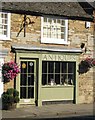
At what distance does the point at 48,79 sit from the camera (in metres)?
21.2

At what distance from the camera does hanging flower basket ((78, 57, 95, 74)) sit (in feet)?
72.2

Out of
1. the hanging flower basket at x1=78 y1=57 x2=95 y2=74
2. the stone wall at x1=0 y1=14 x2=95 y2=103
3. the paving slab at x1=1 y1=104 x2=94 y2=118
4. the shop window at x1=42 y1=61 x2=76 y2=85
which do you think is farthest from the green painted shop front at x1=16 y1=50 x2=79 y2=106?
the paving slab at x1=1 y1=104 x2=94 y2=118

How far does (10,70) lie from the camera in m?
19.3

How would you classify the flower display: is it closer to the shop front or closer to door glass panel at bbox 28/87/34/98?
the shop front

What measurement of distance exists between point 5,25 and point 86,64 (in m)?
5.10

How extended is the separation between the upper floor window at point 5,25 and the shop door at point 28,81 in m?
1.57

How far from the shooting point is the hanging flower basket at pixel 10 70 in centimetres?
1934

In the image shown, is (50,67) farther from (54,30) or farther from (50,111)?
(50,111)

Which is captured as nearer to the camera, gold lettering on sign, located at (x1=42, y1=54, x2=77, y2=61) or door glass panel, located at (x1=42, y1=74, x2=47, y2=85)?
gold lettering on sign, located at (x1=42, y1=54, x2=77, y2=61)

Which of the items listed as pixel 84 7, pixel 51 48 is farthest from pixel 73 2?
pixel 51 48

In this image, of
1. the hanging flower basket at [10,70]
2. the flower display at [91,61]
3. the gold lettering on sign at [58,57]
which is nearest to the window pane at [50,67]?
the gold lettering on sign at [58,57]

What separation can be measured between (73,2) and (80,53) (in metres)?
3.28

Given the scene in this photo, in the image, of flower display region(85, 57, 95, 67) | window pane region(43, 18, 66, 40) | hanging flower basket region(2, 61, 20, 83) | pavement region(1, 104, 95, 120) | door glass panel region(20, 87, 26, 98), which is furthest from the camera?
flower display region(85, 57, 95, 67)

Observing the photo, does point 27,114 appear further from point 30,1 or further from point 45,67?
point 30,1
